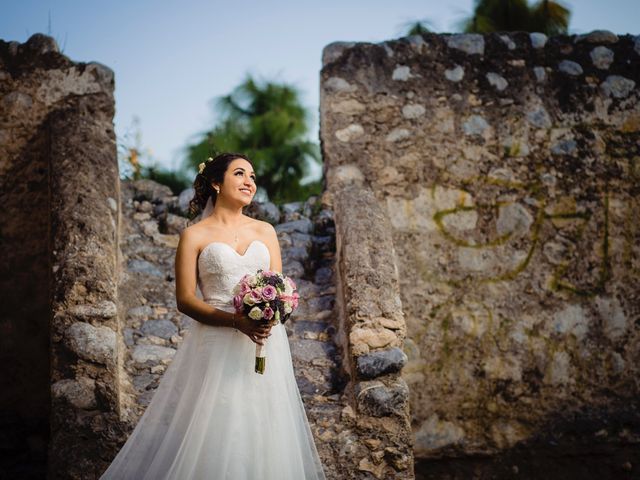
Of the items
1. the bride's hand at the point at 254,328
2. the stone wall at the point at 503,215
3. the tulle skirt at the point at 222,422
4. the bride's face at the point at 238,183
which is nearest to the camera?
the tulle skirt at the point at 222,422

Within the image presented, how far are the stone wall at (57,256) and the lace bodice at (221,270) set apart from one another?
82 centimetres

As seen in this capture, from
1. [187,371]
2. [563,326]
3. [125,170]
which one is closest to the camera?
[187,371]

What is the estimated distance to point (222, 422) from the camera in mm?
2764

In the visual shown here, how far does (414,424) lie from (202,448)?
2274 millimetres

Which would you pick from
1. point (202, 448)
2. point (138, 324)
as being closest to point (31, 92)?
point (138, 324)

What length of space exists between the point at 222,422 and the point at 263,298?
1.86 ft

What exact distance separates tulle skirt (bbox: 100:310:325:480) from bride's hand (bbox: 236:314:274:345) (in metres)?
0.14

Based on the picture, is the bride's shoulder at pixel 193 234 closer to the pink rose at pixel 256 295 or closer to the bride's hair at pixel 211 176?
the bride's hair at pixel 211 176

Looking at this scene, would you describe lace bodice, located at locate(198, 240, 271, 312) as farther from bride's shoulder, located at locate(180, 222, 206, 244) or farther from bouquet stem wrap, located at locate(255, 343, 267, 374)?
bouquet stem wrap, located at locate(255, 343, 267, 374)

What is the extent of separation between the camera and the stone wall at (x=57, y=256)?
11.0 feet

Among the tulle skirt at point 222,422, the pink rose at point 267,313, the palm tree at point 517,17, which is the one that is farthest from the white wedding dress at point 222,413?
the palm tree at point 517,17

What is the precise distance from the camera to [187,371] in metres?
2.99

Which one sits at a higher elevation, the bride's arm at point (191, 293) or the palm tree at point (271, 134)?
the palm tree at point (271, 134)

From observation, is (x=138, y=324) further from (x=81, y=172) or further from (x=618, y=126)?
(x=618, y=126)
